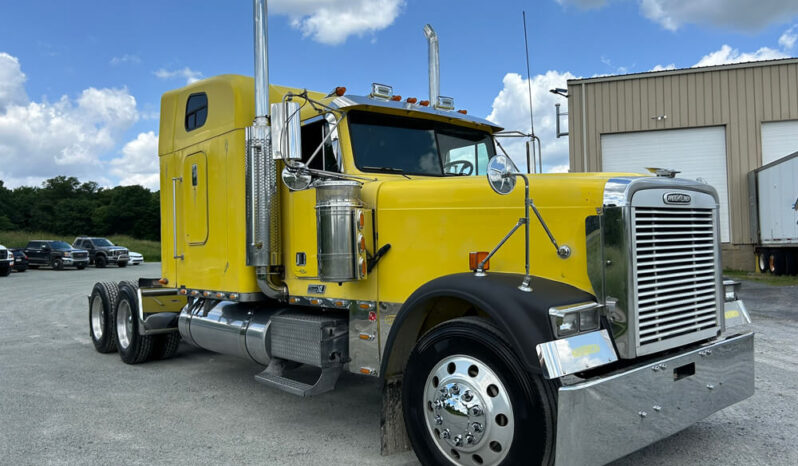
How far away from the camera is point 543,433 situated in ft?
10.0

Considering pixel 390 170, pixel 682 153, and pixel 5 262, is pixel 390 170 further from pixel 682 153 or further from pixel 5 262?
pixel 5 262

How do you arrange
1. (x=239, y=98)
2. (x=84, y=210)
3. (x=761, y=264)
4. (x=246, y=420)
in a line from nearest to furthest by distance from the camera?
(x=246, y=420) → (x=239, y=98) → (x=761, y=264) → (x=84, y=210)

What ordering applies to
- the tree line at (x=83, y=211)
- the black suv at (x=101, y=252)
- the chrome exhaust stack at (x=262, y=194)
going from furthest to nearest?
the tree line at (x=83, y=211) → the black suv at (x=101, y=252) → the chrome exhaust stack at (x=262, y=194)

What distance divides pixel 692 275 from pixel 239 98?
167 inches

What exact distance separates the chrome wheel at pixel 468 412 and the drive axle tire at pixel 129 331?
5043 mm

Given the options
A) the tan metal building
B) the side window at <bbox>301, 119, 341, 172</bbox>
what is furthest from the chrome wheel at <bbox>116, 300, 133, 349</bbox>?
the tan metal building

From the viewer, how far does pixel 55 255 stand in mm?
31469

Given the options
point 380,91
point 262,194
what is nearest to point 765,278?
point 380,91

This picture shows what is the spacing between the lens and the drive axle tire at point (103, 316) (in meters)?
8.04

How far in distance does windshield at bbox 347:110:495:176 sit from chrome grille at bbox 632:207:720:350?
2095mm

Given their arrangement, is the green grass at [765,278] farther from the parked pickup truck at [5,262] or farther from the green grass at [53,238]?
the green grass at [53,238]

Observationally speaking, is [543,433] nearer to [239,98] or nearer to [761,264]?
[239,98]

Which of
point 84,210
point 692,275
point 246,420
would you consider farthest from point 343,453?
point 84,210

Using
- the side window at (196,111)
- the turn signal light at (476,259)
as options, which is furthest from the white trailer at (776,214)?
the turn signal light at (476,259)
